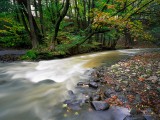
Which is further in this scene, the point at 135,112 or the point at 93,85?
the point at 93,85

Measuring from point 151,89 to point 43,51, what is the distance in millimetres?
7619

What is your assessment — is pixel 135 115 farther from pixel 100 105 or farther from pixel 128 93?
pixel 128 93

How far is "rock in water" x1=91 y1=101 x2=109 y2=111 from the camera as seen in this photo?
12.8 feet

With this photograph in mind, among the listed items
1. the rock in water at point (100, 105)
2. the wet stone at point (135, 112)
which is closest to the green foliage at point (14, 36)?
the rock in water at point (100, 105)

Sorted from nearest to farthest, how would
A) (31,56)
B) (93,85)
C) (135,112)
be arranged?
(135,112)
(93,85)
(31,56)

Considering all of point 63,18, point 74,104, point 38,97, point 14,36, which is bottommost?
point 38,97

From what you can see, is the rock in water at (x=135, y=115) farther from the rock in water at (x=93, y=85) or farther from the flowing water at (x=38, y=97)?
the rock in water at (x=93, y=85)

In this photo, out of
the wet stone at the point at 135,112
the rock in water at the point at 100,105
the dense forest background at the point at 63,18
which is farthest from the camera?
the dense forest background at the point at 63,18

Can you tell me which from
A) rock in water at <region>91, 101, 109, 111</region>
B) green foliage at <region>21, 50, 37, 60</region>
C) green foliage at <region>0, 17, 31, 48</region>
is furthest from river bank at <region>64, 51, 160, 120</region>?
green foliage at <region>0, 17, 31, 48</region>

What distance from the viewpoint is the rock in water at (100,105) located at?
3896 mm

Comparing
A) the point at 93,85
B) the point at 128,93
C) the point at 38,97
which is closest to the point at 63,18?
the point at 93,85

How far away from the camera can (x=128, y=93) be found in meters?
4.58

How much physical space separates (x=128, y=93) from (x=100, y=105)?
102 cm

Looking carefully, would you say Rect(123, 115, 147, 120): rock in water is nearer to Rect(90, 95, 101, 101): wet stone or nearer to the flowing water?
the flowing water
